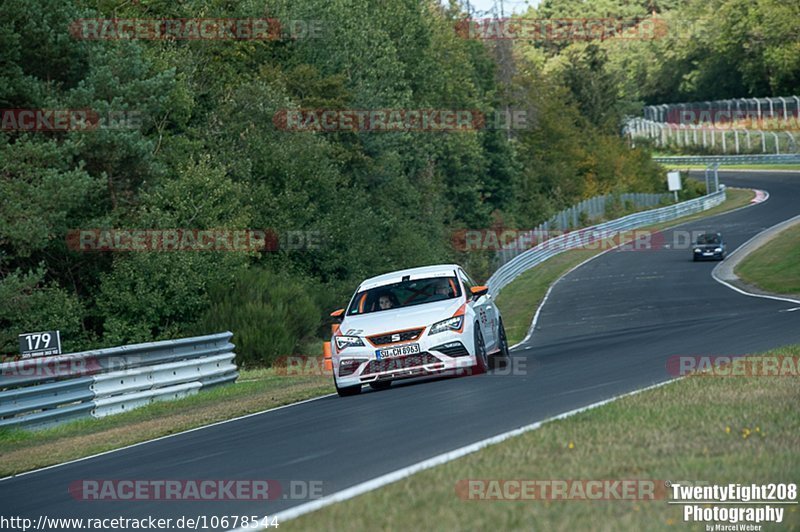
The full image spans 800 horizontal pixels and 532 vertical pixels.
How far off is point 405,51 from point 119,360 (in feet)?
198

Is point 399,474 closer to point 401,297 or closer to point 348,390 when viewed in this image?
point 348,390

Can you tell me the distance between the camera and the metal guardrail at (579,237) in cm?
5222

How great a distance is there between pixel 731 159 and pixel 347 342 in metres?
112

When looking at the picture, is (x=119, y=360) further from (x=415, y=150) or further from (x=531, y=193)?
(x=531, y=193)

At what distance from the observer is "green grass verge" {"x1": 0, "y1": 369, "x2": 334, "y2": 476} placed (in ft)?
46.0

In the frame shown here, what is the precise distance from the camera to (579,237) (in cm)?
7188

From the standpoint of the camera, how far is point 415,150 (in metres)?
71.8

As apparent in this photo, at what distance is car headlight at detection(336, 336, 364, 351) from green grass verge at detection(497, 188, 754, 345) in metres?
13.8

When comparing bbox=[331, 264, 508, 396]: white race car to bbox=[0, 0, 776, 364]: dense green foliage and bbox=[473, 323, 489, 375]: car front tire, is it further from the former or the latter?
bbox=[0, 0, 776, 364]: dense green foliage

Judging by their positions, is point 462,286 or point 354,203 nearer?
point 462,286

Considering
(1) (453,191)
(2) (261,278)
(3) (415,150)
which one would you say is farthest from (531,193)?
(2) (261,278)

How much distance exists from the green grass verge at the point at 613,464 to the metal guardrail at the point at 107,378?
31.4ft

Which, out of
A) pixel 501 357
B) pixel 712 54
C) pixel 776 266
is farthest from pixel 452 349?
pixel 712 54

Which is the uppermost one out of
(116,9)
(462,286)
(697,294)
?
(116,9)
